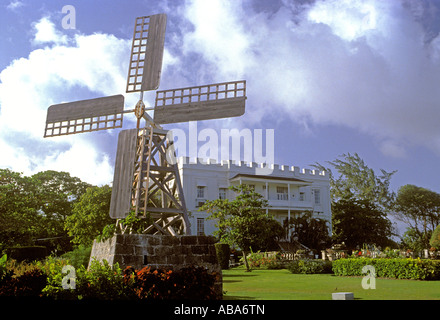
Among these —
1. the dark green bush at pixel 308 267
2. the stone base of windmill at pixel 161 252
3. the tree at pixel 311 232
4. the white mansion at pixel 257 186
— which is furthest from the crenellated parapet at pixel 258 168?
the stone base of windmill at pixel 161 252

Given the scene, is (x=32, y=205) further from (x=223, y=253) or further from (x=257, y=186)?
(x=257, y=186)

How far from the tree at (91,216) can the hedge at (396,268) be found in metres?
19.0

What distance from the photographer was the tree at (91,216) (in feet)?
110

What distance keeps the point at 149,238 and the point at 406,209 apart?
55883mm

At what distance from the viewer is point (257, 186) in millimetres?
46531

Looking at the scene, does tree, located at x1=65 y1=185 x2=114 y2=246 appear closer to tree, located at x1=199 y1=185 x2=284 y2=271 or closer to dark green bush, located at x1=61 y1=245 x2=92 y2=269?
tree, located at x1=199 y1=185 x2=284 y2=271

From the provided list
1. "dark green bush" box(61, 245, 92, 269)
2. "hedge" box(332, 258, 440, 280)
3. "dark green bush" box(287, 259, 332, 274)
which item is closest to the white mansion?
"dark green bush" box(287, 259, 332, 274)

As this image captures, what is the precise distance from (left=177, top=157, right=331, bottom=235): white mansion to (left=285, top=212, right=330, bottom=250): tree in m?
2.22

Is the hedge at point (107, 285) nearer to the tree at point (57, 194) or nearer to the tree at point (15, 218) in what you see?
the tree at point (15, 218)

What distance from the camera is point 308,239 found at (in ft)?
135

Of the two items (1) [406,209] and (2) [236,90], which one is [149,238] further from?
(1) [406,209]

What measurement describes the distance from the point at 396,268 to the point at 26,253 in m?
23.1
